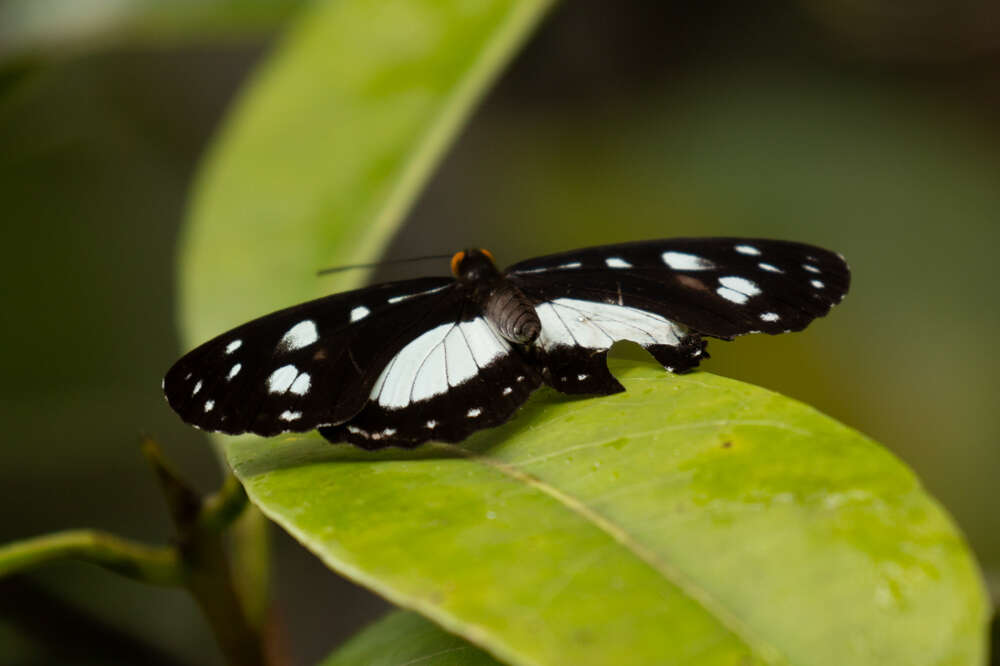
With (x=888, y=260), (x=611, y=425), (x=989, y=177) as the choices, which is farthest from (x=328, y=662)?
(x=989, y=177)

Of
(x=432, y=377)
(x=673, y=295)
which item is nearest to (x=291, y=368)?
(x=432, y=377)

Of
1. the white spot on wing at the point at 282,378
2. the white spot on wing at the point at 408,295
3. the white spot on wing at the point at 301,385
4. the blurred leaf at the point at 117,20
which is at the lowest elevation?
the white spot on wing at the point at 301,385

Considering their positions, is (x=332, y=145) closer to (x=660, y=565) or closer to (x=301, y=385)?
(x=301, y=385)

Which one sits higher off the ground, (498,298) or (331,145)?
(331,145)

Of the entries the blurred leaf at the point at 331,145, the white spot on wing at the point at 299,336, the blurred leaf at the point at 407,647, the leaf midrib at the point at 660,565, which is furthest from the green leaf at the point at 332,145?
the leaf midrib at the point at 660,565

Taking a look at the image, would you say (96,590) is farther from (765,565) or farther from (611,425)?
(765,565)

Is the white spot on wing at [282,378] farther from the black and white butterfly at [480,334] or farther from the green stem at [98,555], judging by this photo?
the green stem at [98,555]
